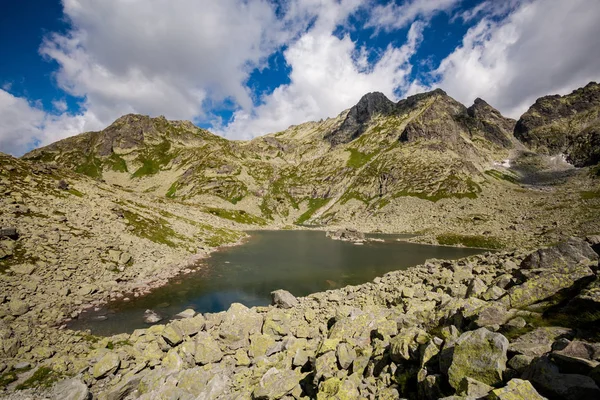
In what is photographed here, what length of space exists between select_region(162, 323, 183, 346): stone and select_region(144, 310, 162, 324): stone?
1076 cm

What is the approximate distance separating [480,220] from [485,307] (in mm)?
138197

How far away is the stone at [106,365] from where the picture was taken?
17719 millimetres

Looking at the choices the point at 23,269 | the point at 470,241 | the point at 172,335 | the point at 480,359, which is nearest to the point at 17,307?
the point at 23,269

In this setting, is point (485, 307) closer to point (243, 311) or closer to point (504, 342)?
point (504, 342)

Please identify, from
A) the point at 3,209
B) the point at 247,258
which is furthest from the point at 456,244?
the point at 3,209

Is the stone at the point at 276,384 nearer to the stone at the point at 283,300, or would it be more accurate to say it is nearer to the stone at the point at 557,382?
the stone at the point at 557,382

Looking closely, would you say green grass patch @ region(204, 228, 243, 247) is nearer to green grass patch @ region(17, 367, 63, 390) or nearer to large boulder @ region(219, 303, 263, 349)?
large boulder @ region(219, 303, 263, 349)

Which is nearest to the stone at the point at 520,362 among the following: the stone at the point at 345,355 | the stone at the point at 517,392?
the stone at the point at 517,392

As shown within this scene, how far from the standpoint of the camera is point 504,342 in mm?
8539

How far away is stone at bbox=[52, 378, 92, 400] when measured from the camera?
51.6 feet

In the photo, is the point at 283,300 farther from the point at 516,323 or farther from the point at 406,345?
the point at 516,323

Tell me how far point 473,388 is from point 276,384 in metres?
9.90

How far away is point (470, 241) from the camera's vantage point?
329 feet

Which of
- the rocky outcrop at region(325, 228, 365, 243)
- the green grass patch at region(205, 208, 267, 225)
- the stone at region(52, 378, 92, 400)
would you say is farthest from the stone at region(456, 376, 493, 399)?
the green grass patch at region(205, 208, 267, 225)
